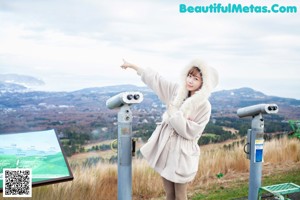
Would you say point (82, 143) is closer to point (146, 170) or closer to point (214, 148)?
point (146, 170)

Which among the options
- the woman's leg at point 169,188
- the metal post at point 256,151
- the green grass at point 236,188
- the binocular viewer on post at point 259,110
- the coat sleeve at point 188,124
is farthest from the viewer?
the green grass at point 236,188

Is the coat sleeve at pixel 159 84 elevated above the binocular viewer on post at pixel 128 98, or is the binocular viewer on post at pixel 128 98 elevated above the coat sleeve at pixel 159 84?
the coat sleeve at pixel 159 84

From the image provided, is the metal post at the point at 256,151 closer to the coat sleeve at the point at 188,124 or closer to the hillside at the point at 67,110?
the coat sleeve at the point at 188,124

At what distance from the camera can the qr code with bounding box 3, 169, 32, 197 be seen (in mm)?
3115

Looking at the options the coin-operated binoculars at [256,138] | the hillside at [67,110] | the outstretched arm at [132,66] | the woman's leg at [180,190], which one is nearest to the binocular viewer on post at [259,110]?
the coin-operated binoculars at [256,138]

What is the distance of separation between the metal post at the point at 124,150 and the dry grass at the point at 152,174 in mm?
533

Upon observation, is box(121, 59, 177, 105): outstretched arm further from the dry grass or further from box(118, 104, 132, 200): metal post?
the dry grass

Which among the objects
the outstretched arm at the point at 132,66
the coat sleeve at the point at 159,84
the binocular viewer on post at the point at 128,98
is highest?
the outstretched arm at the point at 132,66

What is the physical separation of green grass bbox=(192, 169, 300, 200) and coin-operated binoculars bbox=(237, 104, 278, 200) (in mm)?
557

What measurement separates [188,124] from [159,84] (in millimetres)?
436

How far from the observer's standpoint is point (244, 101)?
14.1 feet

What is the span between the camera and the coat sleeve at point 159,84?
10.6 feet

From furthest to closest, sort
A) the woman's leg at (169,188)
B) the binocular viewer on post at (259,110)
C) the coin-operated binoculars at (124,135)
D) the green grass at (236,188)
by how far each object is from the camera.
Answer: the green grass at (236,188)
the binocular viewer on post at (259,110)
the woman's leg at (169,188)
the coin-operated binoculars at (124,135)

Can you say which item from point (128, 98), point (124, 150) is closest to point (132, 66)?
point (128, 98)
